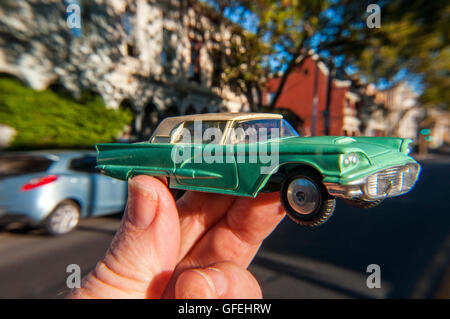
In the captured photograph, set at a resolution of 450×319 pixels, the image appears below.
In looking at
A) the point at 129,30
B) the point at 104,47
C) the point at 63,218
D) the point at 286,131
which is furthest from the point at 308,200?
the point at 104,47

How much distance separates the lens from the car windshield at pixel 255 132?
5.42 feet

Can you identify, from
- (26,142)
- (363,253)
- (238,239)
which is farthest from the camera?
(26,142)

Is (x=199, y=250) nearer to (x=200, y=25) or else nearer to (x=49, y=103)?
(x=200, y=25)

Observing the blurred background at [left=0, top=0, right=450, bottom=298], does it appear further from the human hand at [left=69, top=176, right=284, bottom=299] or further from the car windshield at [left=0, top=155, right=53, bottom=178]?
the human hand at [left=69, top=176, right=284, bottom=299]

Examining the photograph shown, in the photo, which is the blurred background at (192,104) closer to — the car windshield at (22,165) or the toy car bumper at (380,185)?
the car windshield at (22,165)

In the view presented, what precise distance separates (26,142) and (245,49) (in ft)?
27.6

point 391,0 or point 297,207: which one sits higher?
point 391,0

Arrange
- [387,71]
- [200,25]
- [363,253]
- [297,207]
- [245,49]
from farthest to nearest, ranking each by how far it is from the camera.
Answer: [387,71] < [200,25] < [245,49] < [363,253] < [297,207]

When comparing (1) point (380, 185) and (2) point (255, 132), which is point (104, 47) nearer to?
(2) point (255, 132)

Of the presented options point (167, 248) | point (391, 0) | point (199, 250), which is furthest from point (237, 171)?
point (391, 0)

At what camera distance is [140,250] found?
1.73 m

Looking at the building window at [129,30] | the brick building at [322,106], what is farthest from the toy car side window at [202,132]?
the building window at [129,30]

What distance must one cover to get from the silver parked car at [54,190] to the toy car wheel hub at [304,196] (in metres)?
5.54
